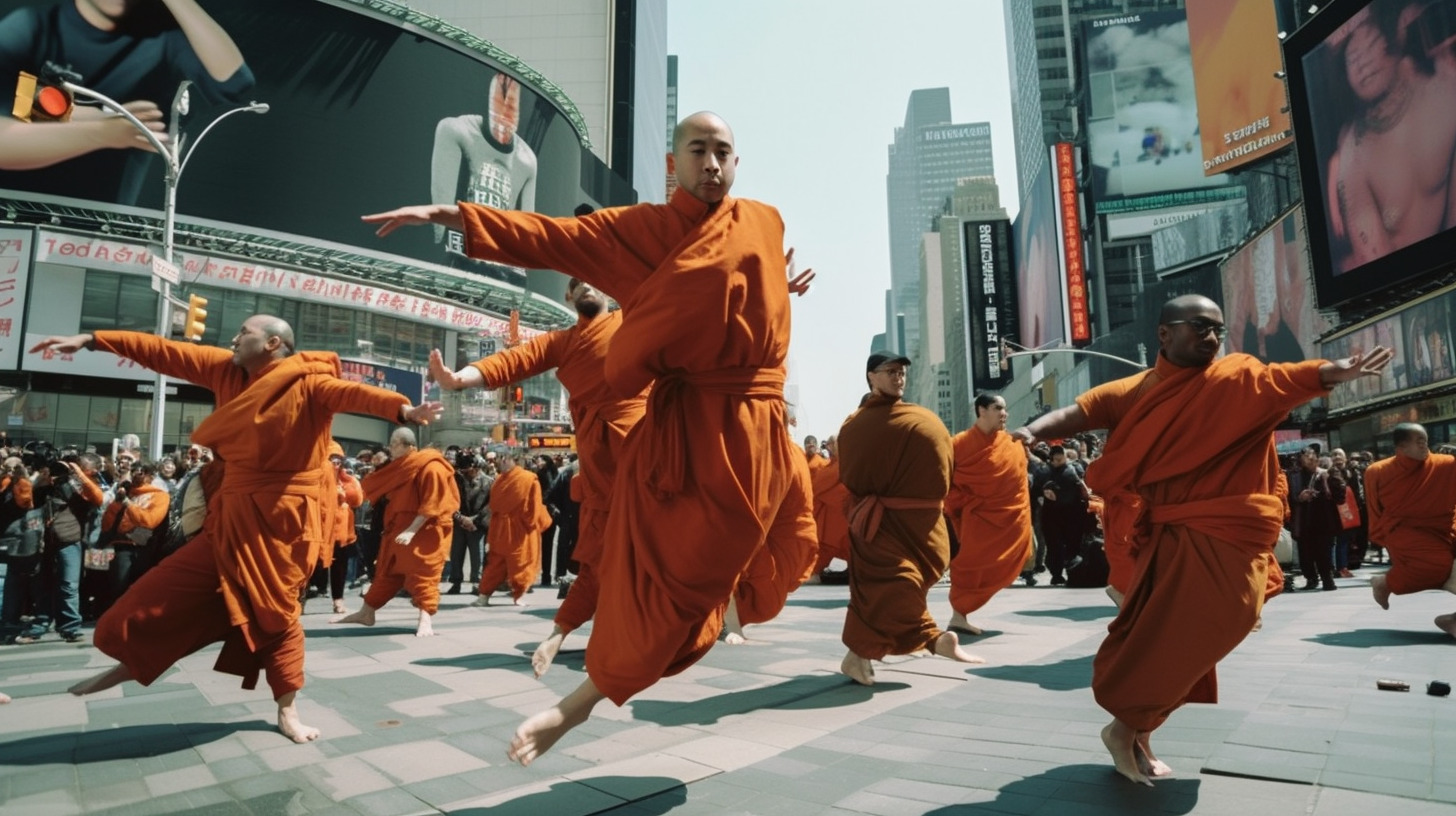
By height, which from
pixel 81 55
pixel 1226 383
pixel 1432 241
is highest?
pixel 81 55

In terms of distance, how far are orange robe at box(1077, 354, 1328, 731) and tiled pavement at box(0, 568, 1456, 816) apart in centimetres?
40

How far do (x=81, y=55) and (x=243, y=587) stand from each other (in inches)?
1531

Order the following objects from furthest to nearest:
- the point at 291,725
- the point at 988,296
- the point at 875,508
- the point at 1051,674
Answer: the point at 988,296, the point at 1051,674, the point at 875,508, the point at 291,725

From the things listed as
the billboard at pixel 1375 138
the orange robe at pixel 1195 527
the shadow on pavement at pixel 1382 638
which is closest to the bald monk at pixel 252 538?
the orange robe at pixel 1195 527

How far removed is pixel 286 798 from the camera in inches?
127

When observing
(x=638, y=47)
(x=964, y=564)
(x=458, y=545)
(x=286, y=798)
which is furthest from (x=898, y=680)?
(x=638, y=47)

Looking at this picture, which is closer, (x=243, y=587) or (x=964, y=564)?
(x=243, y=587)

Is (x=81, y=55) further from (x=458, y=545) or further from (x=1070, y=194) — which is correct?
(x=1070, y=194)

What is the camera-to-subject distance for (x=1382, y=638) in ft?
22.4

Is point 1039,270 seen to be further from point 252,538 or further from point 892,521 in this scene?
point 252,538

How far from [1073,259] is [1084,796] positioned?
55.5m

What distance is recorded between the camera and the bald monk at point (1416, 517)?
726 centimetres

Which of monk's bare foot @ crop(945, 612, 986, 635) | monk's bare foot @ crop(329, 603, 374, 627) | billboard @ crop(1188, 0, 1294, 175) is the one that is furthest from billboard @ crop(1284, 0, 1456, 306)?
monk's bare foot @ crop(329, 603, 374, 627)

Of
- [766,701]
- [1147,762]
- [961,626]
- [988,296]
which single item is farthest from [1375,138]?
[988,296]
